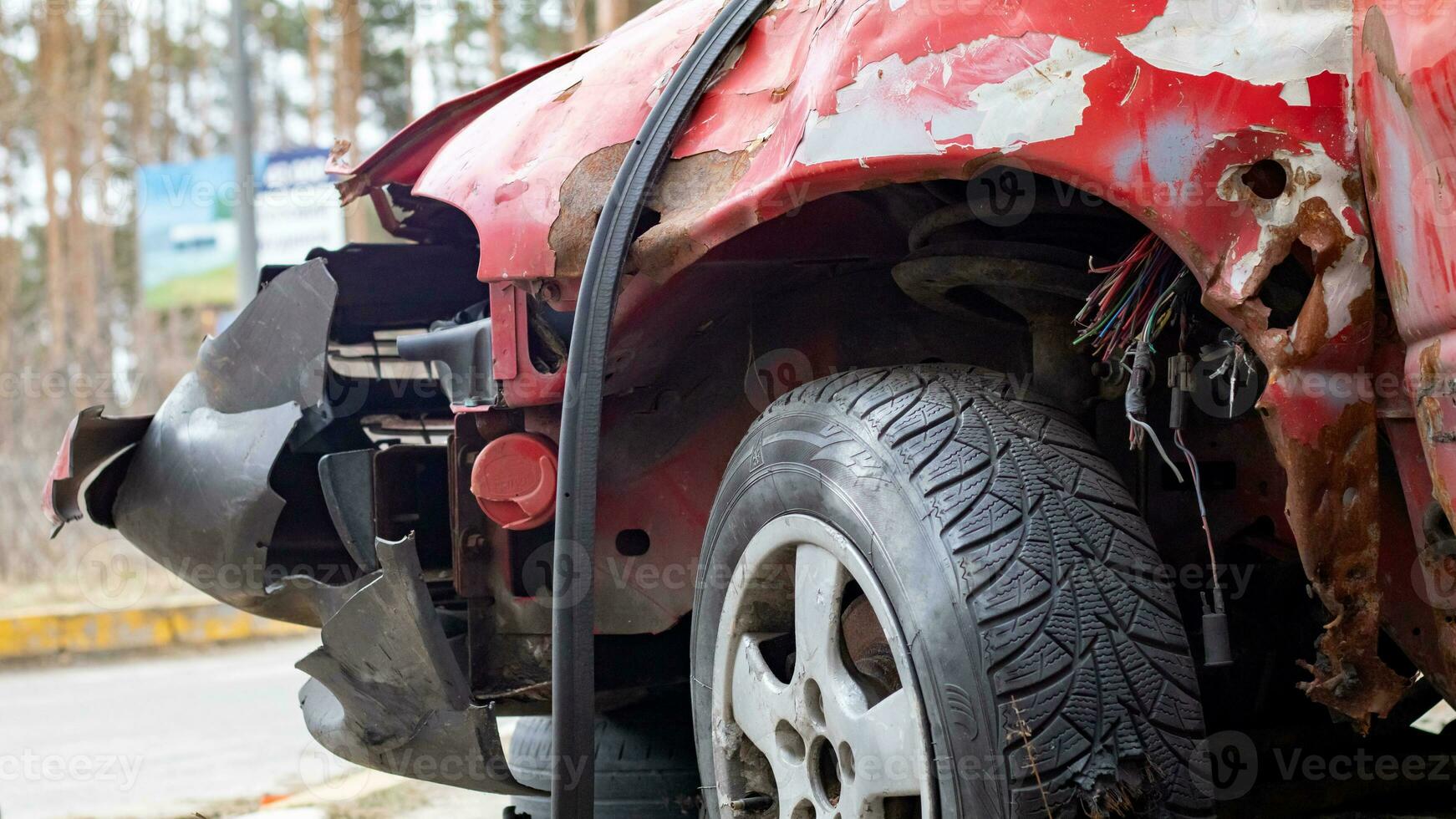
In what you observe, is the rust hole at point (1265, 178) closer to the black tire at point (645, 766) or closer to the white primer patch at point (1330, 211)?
the white primer patch at point (1330, 211)

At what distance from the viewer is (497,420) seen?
2629 millimetres

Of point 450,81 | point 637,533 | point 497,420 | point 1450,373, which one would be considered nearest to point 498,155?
point 497,420

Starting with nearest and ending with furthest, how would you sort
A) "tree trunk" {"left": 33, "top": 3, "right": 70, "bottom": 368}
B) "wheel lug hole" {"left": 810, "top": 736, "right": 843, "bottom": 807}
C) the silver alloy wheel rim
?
the silver alloy wheel rim
"wheel lug hole" {"left": 810, "top": 736, "right": 843, "bottom": 807}
"tree trunk" {"left": 33, "top": 3, "right": 70, "bottom": 368}

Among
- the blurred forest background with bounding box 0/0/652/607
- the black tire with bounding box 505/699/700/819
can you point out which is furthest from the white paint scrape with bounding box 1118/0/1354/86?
the blurred forest background with bounding box 0/0/652/607

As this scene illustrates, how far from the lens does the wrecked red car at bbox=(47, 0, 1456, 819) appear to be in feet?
5.06

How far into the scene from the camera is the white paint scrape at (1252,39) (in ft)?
5.09

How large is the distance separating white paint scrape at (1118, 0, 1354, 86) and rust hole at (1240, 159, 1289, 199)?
93 mm

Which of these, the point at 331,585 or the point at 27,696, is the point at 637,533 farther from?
the point at 27,696

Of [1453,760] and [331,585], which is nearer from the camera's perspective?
[1453,760]

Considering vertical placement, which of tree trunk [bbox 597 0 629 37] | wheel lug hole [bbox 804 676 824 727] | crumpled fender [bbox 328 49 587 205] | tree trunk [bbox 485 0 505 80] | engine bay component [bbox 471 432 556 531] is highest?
tree trunk [bbox 485 0 505 80]

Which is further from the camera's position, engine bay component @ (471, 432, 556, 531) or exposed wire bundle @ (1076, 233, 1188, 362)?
engine bay component @ (471, 432, 556, 531)

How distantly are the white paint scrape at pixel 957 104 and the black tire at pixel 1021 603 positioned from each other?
36 cm

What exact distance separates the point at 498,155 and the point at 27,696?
500 cm

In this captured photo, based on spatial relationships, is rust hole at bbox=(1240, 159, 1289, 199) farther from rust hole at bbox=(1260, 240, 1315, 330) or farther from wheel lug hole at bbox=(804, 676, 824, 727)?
wheel lug hole at bbox=(804, 676, 824, 727)
